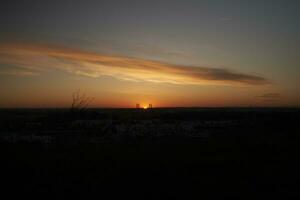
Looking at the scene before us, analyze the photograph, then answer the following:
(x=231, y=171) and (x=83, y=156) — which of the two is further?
(x=83, y=156)

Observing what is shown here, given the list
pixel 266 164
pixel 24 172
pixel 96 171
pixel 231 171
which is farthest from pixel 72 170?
pixel 266 164

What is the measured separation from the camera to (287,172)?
33.4 ft

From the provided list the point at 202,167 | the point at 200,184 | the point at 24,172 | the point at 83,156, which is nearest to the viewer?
the point at 200,184

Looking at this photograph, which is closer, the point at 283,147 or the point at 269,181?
the point at 269,181

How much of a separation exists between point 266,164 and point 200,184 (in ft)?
13.6

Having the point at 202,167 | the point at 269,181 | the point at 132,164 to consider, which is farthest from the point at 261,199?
the point at 132,164

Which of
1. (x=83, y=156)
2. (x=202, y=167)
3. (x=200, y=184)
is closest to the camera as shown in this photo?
(x=200, y=184)

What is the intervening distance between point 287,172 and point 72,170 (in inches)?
307

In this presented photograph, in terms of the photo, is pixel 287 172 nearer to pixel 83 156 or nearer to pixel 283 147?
pixel 283 147

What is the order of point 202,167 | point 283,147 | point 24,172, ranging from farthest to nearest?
point 283,147
point 202,167
point 24,172

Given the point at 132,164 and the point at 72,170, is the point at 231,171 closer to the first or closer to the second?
the point at 132,164

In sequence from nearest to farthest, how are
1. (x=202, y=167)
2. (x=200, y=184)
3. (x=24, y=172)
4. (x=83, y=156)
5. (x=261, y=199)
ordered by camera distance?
(x=261, y=199) < (x=200, y=184) < (x=24, y=172) < (x=202, y=167) < (x=83, y=156)

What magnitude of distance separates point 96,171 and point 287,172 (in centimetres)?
689

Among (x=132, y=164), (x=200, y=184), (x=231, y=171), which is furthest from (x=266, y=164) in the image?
(x=132, y=164)
